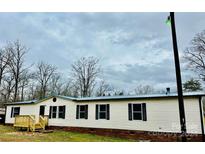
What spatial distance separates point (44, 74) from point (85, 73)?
6.25m

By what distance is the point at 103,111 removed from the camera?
12.7m

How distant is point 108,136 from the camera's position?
39.7 ft

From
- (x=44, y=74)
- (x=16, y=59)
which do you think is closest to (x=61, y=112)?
(x=16, y=59)

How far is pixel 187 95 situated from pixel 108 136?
17.3ft

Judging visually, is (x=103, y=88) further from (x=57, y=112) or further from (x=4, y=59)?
(x=57, y=112)

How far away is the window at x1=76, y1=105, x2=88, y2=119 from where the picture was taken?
13434mm

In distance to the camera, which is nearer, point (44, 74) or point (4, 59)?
point (4, 59)

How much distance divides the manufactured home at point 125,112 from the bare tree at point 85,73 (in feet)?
41.3

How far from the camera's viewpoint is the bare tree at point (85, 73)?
1113 inches

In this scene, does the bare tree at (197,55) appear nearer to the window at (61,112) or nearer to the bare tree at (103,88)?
the bare tree at (103,88)

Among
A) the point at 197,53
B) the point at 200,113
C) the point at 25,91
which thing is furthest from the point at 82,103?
the point at 25,91

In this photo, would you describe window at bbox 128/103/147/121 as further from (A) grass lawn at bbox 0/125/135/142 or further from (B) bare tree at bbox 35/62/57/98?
(B) bare tree at bbox 35/62/57/98

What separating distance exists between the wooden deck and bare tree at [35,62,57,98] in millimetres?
14361

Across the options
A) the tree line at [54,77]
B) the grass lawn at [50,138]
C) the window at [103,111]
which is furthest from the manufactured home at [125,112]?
the tree line at [54,77]
